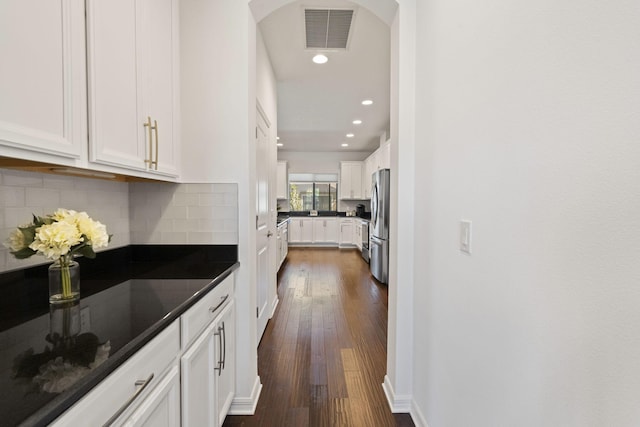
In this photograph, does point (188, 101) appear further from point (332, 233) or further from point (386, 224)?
point (332, 233)

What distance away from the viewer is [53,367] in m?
0.63

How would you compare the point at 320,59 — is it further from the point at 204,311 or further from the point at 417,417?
the point at 417,417

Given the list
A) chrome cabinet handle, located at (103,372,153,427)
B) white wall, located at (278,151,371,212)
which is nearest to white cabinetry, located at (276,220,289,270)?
white wall, located at (278,151,371,212)

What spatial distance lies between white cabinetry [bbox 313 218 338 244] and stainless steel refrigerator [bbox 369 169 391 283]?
3.27 m

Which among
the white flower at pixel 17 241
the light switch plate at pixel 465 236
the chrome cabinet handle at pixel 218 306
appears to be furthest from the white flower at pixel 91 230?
the light switch plate at pixel 465 236

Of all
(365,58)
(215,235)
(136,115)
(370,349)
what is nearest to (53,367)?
(136,115)

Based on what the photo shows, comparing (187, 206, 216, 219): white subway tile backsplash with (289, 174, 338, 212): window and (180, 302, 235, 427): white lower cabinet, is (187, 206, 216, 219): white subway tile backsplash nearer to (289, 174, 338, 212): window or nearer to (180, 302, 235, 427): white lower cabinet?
(180, 302, 235, 427): white lower cabinet

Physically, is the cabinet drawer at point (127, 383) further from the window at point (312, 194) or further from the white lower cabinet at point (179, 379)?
the window at point (312, 194)

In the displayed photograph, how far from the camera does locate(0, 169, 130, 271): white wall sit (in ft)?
3.39

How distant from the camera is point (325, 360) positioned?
2273mm

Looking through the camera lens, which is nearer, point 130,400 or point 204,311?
point 130,400

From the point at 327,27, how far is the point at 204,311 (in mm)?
2454

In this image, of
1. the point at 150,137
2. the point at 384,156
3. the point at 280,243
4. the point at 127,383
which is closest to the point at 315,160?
the point at 384,156

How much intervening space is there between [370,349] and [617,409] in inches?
81.6
